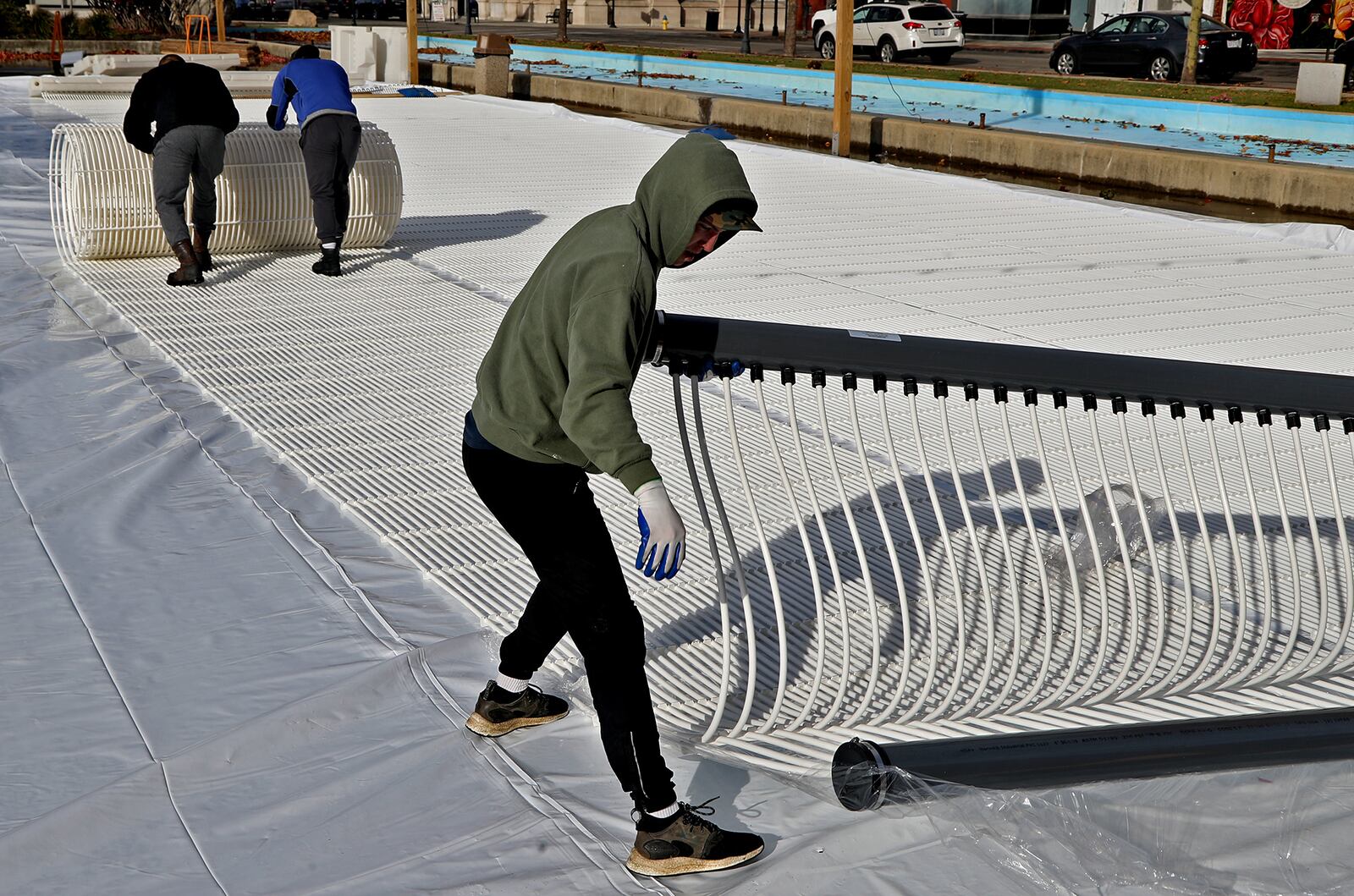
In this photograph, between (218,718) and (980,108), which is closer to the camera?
(218,718)

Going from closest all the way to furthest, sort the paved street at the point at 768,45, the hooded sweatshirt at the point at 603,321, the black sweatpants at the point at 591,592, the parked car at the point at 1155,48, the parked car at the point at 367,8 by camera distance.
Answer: the hooded sweatshirt at the point at 603,321, the black sweatpants at the point at 591,592, the parked car at the point at 1155,48, the paved street at the point at 768,45, the parked car at the point at 367,8

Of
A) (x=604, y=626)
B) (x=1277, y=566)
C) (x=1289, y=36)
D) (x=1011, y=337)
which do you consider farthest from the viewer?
(x=1289, y=36)

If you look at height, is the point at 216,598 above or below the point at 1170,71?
below

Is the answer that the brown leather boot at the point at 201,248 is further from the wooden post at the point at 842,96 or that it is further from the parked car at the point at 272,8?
the parked car at the point at 272,8

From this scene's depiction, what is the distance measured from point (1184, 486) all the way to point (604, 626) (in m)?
3.19

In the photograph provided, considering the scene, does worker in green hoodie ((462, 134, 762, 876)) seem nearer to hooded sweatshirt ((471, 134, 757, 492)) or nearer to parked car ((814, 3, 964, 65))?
hooded sweatshirt ((471, 134, 757, 492))

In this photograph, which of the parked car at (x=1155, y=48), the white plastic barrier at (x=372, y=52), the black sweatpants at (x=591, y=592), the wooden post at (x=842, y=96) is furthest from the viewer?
the white plastic barrier at (x=372, y=52)

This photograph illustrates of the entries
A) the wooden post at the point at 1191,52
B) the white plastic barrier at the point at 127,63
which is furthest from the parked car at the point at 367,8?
the wooden post at the point at 1191,52

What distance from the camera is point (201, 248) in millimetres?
8078

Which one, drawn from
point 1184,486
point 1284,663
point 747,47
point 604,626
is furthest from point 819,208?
point 747,47

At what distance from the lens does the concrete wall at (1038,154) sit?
1355cm

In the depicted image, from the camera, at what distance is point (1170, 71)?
24.2 meters

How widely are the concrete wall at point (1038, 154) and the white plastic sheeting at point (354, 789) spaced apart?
1137cm

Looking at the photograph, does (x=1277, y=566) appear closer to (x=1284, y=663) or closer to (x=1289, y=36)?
(x=1284, y=663)
